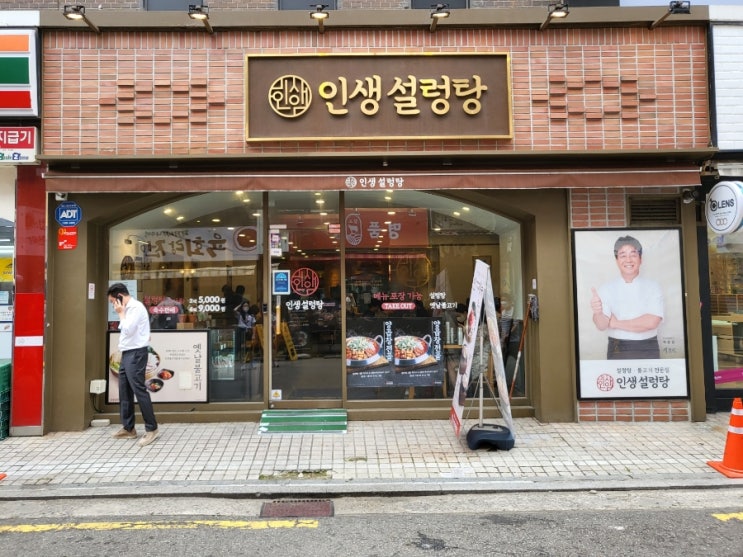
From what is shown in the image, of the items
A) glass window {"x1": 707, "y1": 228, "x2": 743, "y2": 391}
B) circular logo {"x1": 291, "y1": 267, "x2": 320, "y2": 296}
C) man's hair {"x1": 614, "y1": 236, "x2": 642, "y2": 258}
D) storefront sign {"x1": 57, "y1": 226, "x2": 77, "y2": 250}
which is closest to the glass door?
circular logo {"x1": 291, "y1": 267, "x2": 320, "y2": 296}

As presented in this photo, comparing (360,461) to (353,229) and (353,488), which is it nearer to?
(353,488)

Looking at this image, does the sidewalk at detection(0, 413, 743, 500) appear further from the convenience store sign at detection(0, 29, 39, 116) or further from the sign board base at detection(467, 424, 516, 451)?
the convenience store sign at detection(0, 29, 39, 116)

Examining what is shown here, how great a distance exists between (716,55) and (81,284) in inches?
347

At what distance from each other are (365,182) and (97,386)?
4417 millimetres

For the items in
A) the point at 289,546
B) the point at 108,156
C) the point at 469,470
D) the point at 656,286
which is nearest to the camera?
the point at 289,546

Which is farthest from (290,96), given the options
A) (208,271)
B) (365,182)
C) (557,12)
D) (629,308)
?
(629,308)

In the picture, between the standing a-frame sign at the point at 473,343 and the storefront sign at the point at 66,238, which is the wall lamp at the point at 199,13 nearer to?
the storefront sign at the point at 66,238

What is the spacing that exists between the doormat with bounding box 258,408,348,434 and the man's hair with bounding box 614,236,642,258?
416 cm

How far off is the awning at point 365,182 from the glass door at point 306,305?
2.73ft

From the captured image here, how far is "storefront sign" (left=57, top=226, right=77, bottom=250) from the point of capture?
6910 mm

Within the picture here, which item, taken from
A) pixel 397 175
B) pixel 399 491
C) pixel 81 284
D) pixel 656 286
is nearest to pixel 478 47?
pixel 397 175

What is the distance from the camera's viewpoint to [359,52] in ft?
23.1

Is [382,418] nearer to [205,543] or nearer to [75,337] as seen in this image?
[205,543]

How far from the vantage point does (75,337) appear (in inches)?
272
